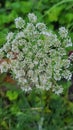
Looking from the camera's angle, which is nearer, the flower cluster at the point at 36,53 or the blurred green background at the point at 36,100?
the flower cluster at the point at 36,53

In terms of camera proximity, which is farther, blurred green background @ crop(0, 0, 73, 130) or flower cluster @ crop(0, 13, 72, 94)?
blurred green background @ crop(0, 0, 73, 130)

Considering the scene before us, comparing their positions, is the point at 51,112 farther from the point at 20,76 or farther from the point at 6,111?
the point at 20,76

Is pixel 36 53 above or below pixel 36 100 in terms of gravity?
above

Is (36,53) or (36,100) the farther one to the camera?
(36,100)

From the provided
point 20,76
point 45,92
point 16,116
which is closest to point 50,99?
point 45,92
